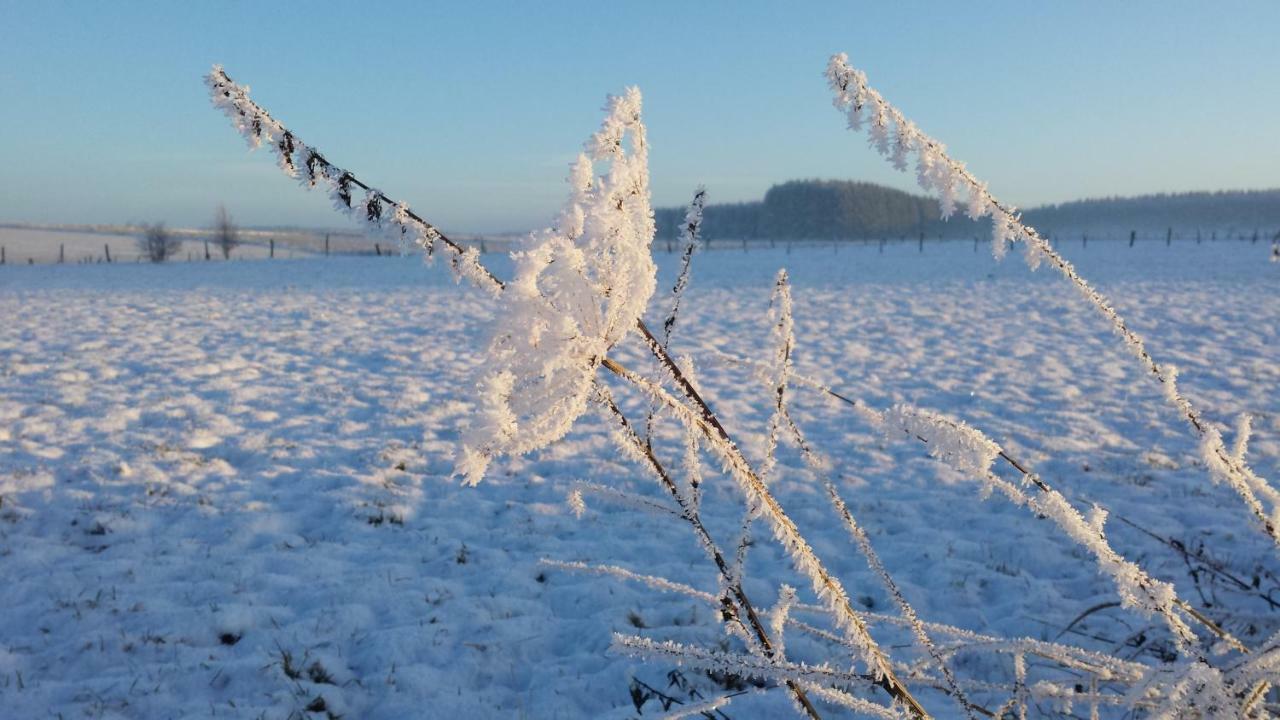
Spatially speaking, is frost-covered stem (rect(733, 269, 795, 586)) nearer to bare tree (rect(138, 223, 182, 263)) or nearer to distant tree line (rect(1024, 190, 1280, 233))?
bare tree (rect(138, 223, 182, 263))

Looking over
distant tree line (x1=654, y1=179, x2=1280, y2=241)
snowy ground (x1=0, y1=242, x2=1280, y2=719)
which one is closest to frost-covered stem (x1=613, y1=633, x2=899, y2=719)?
snowy ground (x1=0, y1=242, x2=1280, y2=719)

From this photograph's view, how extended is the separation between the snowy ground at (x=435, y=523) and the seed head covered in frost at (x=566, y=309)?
1418mm

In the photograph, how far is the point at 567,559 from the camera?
13.4 ft

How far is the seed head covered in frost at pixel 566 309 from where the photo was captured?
678 millimetres

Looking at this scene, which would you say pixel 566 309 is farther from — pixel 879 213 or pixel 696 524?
pixel 879 213

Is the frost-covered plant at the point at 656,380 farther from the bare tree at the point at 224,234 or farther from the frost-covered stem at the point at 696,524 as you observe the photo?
the bare tree at the point at 224,234

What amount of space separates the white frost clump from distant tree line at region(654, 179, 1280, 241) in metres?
124

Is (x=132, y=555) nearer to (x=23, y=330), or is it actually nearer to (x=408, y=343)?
(x=408, y=343)

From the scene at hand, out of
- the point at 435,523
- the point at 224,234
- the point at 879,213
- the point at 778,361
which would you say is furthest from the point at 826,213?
the point at 778,361

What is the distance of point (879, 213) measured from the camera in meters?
129

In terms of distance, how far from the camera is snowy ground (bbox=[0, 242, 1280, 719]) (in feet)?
9.87

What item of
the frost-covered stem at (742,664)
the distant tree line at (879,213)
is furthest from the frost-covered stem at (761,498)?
the distant tree line at (879,213)

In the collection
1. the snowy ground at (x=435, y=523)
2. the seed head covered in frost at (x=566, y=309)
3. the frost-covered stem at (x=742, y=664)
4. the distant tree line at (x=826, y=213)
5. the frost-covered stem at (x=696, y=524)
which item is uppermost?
the distant tree line at (x=826, y=213)

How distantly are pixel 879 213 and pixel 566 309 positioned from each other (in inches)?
5455
